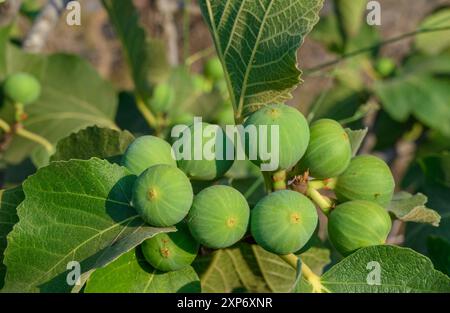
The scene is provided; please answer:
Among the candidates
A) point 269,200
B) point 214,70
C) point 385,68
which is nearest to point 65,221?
point 269,200

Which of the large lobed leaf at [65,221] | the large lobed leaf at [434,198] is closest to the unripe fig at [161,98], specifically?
the large lobed leaf at [434,198]

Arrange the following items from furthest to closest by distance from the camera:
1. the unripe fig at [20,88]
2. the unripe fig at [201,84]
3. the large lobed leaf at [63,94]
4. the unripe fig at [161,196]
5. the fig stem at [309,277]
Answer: the unripe fig at [201,84], the large lobed leaf at [63,94], the unripe fig at [20,88], the fig stem at [309,277], the unripe fig at [161,196]

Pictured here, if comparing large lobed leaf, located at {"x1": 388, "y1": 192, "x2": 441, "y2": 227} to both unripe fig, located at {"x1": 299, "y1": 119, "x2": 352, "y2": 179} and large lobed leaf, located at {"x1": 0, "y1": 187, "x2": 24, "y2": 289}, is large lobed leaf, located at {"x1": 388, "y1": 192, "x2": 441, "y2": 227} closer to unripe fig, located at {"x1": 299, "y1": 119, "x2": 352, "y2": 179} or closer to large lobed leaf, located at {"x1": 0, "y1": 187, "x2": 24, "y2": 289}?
unripe fig, located at {"x1": 299, "y1": 119, "x2": 352, "y2": 179}

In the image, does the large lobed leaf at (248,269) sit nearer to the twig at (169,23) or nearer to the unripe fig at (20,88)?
the unripe fig at (20,88)

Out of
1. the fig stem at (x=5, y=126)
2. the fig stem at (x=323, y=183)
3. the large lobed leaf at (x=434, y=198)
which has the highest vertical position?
the fig stem at (x=323, y=183)

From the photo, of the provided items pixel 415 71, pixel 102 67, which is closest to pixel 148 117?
pixel 415 71

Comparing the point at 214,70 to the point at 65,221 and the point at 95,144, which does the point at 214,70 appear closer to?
the point at 95,144
